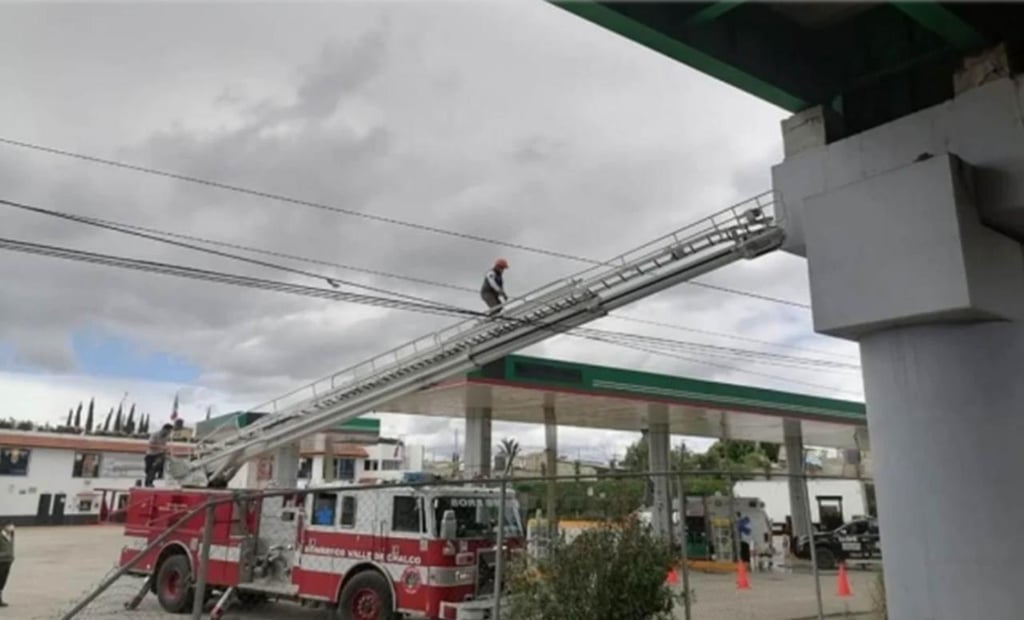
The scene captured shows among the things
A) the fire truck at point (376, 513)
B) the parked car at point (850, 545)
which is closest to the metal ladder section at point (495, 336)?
the fire truck at point (376, 513)

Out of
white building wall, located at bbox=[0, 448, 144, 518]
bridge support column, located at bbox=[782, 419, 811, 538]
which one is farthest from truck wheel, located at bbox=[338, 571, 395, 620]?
white building wall, located at bbox=[0, 448, 144, 518]

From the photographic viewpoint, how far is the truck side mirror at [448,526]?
37.6 ft

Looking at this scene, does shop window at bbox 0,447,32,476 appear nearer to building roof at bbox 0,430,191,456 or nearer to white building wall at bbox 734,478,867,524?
building roof at bbox 0,430,191,456

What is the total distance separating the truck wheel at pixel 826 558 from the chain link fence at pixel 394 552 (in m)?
7.28

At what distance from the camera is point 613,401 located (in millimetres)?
23141

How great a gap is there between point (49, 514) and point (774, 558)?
43316 mm

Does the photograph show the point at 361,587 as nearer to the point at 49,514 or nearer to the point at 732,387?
the point at 732,387

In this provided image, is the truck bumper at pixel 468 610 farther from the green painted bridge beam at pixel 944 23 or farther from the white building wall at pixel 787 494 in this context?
the white building wall at pixel 787 494

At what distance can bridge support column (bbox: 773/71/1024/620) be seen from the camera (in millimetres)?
6672

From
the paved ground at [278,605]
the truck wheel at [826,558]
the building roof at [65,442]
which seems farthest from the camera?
the building roof at [65,442]

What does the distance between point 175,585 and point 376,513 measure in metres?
5.05

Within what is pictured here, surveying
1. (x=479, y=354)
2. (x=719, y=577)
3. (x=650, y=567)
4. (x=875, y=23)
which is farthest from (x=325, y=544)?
(x=719, y=577)

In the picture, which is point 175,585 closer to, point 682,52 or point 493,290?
point 493,290

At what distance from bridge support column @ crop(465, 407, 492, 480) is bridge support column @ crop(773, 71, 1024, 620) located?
51.6 ft
